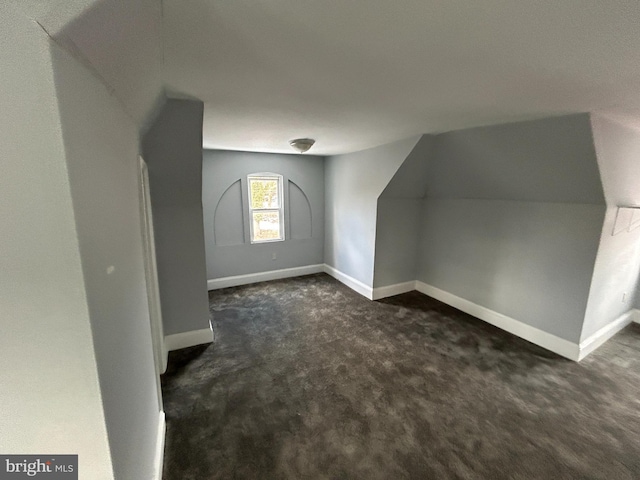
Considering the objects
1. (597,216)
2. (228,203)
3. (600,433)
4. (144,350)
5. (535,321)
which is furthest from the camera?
(228,203)

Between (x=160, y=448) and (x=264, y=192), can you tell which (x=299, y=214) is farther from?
(x=160, y=448)

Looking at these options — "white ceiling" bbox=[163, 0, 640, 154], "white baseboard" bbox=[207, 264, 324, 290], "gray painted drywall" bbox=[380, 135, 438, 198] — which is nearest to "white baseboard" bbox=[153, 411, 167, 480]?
"white ceiling" bbox=[163, 0, 640, 154]

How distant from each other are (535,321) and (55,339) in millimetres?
3735

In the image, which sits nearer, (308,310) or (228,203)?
(308,310)

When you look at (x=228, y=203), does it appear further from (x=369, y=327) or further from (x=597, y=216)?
(x=597, y=216)

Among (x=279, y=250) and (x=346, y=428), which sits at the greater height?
(x=279, y=250)

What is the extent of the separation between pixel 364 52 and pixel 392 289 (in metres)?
3.44

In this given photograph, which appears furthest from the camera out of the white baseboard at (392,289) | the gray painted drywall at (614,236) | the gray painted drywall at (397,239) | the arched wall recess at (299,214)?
the arched wall recess at (299,214)

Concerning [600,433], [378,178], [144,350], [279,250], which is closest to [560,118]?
[378,178]

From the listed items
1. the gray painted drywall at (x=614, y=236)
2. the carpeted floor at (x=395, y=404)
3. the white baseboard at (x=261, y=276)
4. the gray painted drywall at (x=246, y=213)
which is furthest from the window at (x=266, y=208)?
the gray painted drywall at (x=614, y=236)

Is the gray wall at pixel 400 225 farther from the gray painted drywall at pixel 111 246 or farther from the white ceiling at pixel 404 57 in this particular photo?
the gray painted drywall at pixel 111 246

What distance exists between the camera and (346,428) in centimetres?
183

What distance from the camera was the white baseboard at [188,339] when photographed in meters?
2.69

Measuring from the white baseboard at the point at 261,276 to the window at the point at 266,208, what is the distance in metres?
0.58
